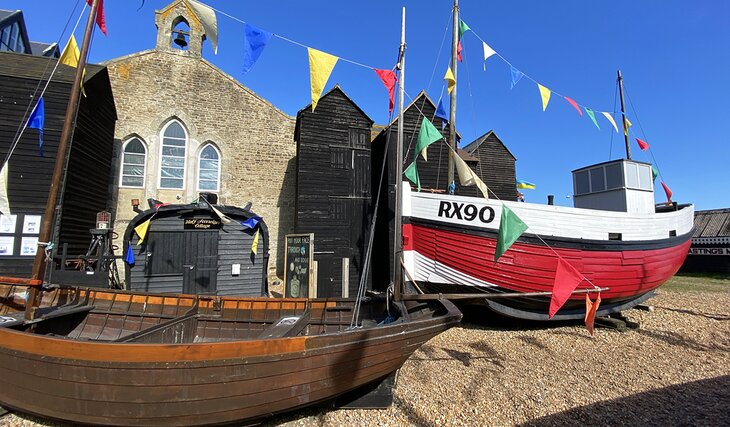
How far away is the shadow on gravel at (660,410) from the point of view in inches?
157

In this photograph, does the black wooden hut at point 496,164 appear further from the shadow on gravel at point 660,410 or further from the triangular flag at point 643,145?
the shadow on gravel at point 660,410

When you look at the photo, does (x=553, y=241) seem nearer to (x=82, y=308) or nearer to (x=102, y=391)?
(x=102, y=391)

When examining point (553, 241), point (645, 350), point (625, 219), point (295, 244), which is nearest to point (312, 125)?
point (295, 244)

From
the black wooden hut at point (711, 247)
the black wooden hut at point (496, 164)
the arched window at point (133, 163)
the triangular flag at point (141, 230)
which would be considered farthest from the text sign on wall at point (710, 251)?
the arched window at point (133, 163)

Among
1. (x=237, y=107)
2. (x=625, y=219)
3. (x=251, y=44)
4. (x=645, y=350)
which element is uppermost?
(x=237, y=107)

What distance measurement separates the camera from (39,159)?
9531mm

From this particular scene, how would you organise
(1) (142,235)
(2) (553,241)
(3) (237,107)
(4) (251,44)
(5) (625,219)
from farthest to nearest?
(3) (237,107)
(1) (142,235)
(5) (625,219)
(2) (553,241)
(4) (251,44)

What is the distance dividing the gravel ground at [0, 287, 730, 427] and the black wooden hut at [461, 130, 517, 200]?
11.7m

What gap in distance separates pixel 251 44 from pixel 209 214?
6.31 meters

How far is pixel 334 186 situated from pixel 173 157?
24.1 feet

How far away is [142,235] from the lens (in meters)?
9.30

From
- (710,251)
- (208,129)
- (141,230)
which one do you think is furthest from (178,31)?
(710,251)

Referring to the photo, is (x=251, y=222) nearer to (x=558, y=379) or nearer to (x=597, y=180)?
(x=558, y=379)

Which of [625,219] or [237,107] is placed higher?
[237,107]
